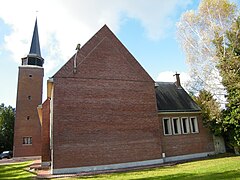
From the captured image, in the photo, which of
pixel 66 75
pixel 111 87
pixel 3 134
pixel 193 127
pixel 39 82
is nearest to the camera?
pixel 66 75

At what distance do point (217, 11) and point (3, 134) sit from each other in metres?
55.6

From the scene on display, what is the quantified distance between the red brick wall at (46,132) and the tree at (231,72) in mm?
17097

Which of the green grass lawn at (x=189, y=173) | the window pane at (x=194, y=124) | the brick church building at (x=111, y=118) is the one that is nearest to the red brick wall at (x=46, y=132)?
the brick church building at (x=111, y=118)

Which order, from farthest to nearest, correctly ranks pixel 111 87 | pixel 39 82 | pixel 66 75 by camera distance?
pixel 39 82 < pixel 111 87 < pixel 66 75

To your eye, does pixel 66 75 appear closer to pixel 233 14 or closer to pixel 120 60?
pixel 120 60

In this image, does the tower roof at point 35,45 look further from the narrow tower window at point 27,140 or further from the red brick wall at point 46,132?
the red brick wall at point 46,132

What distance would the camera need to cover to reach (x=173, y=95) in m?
24.4

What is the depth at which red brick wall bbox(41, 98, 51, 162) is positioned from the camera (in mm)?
20359

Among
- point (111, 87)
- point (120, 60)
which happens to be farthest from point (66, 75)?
point (120, 60)

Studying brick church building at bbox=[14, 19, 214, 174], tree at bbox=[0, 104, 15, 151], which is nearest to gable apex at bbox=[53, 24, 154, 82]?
brick church building at bbox=[14, 19, 214, 174]

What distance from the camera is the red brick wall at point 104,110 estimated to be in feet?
53.2

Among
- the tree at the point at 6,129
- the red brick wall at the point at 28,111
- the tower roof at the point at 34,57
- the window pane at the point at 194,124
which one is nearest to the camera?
the window pane at the point at 194,124

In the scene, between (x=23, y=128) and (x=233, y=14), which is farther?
(x=23, y=128)

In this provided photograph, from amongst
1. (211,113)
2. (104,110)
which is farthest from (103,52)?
(211,113)
